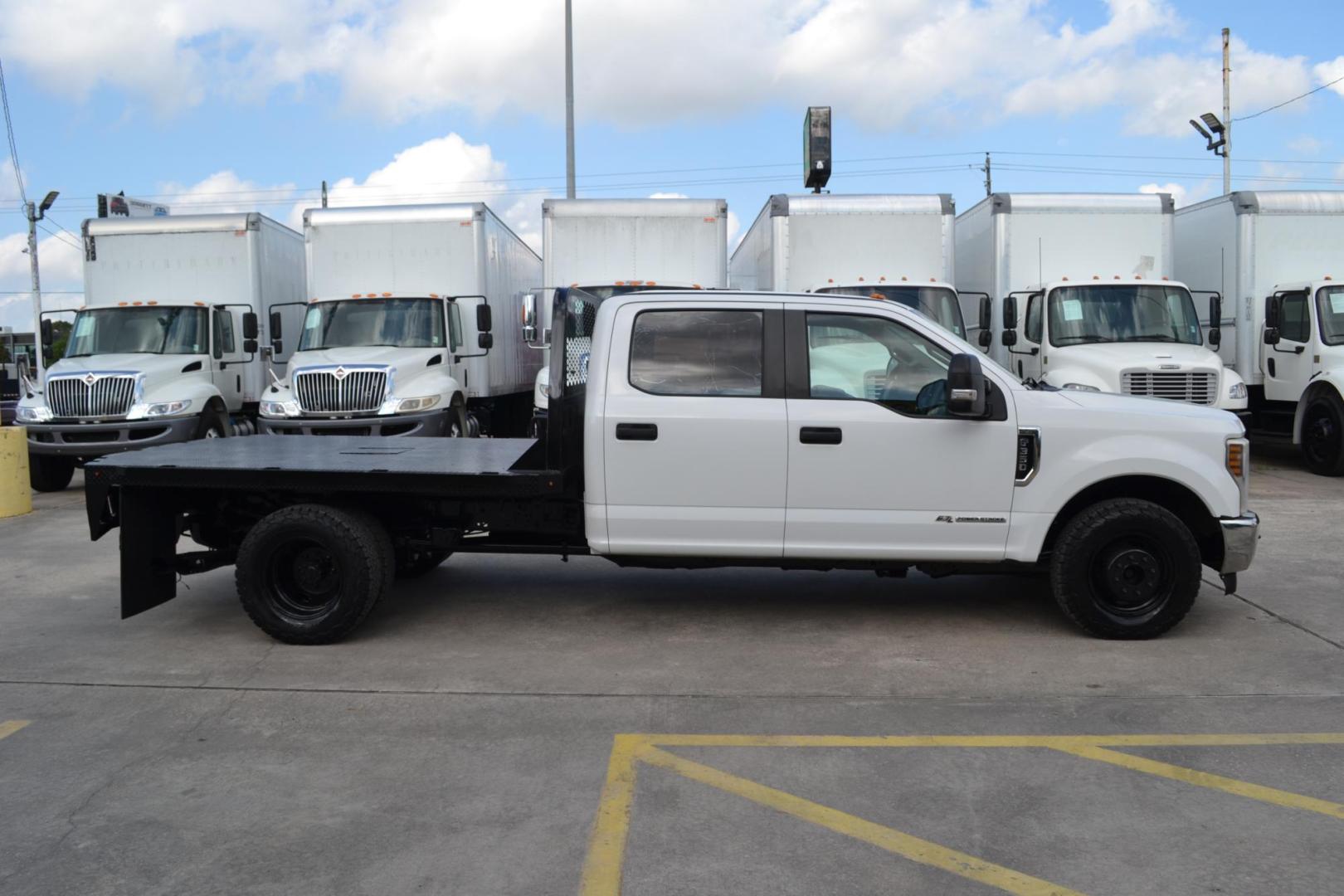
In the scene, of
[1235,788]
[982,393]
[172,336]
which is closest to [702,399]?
[982,393]

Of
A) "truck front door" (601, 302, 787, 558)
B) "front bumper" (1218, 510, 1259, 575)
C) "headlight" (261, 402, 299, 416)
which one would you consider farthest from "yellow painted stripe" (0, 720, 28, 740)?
"headlight" (261, 402, 299, 416)

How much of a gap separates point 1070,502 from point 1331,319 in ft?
33.2

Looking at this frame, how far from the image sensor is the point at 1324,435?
1425 centimetres

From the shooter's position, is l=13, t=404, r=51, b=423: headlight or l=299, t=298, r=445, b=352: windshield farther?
l=299, t=298, r=445, b=352: windshield

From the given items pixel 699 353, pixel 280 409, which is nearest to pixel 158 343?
pixel 280 409

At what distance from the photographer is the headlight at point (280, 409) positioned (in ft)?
44.1

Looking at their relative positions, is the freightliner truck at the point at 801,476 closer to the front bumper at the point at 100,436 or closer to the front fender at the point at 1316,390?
the front bumper at the point at 100,436

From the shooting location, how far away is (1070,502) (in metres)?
6.45

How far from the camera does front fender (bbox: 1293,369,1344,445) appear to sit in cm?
1388

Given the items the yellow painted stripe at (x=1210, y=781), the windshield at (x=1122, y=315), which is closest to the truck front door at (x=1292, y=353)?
the windshield at (x=1122, y=315)

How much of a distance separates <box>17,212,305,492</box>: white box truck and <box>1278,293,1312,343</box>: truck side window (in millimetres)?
13375

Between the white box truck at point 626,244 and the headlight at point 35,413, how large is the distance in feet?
20.4

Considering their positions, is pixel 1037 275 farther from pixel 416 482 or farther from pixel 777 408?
pixel 416 482

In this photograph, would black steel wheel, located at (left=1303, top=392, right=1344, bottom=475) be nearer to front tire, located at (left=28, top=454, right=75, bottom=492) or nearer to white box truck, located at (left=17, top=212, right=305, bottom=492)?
white box truck, located at (left=17, top=212, right=305, bottom=492)
